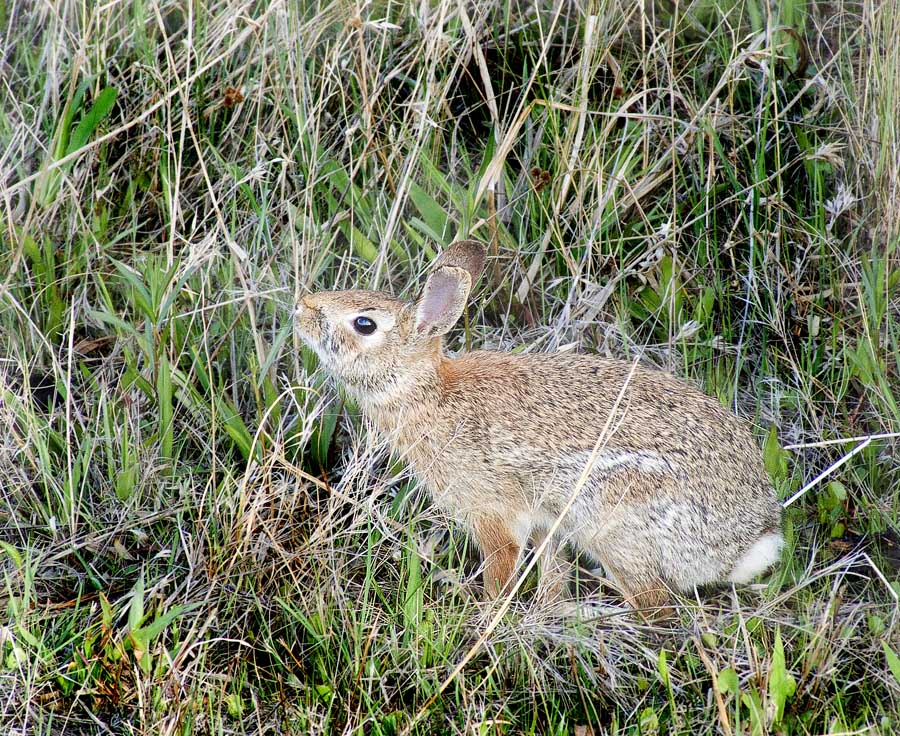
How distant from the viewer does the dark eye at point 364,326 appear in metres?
3.86

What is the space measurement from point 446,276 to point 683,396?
870 mm

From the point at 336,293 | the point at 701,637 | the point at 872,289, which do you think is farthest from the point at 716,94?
the point at 701,637

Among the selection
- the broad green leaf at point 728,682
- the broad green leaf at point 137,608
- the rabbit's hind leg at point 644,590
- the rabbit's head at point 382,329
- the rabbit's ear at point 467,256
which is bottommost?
the rabbit's hind leg at point 644,590

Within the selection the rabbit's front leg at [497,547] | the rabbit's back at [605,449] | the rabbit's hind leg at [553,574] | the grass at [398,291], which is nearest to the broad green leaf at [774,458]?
the grass at [398,291]

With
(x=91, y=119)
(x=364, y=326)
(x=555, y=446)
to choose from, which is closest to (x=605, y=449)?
(x=555, y=446)

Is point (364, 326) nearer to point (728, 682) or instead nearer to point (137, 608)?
point (137, 608)

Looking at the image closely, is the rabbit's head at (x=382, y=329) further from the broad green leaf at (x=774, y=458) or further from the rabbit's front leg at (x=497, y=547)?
the broad green leaf at (x=774, y=458)

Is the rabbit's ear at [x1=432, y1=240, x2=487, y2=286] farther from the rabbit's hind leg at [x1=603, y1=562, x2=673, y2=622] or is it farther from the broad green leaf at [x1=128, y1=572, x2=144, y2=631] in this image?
the broad green leaf at [x1=128, y1=572, x2=144, y2=631]

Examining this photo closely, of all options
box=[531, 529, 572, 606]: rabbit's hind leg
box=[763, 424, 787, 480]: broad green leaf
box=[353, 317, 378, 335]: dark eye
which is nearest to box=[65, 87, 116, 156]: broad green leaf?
box=[353, 317, 378, 335]: dark eye

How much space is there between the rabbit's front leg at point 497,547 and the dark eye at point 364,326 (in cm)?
71

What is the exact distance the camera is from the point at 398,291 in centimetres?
448

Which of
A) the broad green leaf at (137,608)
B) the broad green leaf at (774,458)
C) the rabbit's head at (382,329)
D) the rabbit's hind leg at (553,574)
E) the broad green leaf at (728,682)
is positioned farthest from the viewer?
the broad green leaf at (774,458)

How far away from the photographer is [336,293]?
154 inches

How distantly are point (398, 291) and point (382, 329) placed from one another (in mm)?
617
